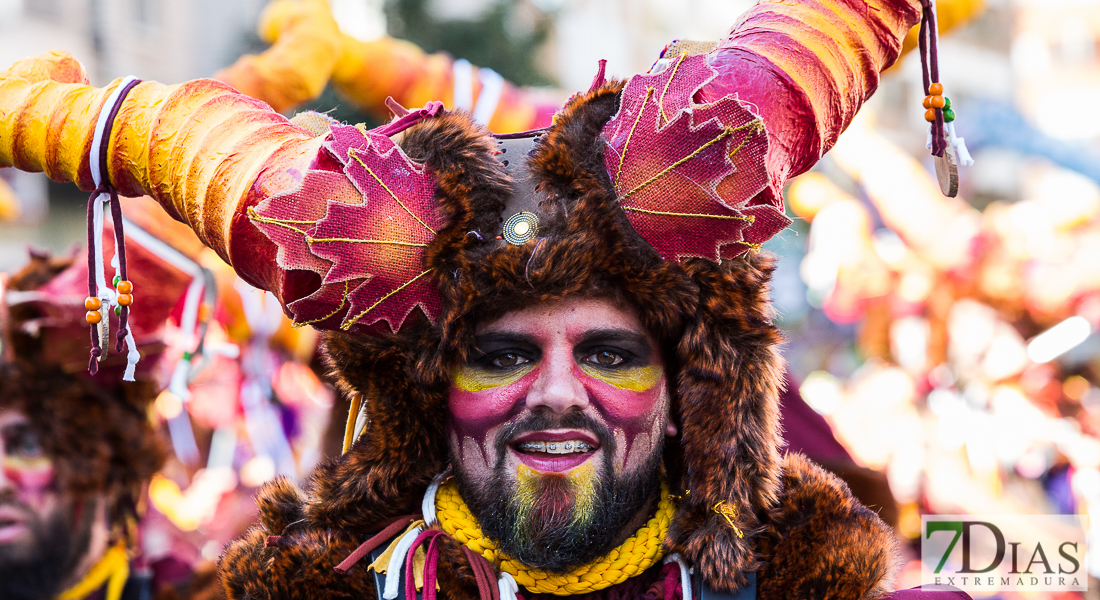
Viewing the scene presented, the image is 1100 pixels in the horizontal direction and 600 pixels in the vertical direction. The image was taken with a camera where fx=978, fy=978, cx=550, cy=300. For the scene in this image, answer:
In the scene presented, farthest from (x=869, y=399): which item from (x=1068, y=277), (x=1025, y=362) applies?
(x=1068, y=277)

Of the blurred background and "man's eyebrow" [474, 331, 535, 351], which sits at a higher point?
the blurred background

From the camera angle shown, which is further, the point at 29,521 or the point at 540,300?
the point at 29,521

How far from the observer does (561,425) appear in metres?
2.07

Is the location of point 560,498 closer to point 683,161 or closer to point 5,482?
point 683,161

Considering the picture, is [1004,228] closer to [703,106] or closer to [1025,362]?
[1025,362]

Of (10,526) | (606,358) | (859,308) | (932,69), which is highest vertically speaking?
(859,308)

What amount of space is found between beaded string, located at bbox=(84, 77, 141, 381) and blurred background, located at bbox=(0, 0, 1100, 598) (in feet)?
4.02

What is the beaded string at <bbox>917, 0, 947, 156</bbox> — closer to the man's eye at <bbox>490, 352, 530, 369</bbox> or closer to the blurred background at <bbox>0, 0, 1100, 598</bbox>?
the blurred background at <bbox>0, 0, 1100, 598</bbox>

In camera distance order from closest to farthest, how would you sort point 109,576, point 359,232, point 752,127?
point 752,127, point 359,232, point 109,576

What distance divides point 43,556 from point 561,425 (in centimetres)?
279

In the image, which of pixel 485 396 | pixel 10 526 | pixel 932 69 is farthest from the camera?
pixel 10 526

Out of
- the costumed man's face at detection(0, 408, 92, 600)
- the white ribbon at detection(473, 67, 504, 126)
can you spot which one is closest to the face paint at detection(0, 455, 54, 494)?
the costumed man's face at detection(0, 408, 92, 600)

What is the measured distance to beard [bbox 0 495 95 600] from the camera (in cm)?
381

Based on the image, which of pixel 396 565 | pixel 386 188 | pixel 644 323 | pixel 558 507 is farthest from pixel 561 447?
pixel 386 188
